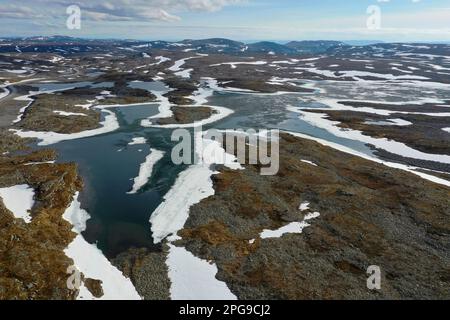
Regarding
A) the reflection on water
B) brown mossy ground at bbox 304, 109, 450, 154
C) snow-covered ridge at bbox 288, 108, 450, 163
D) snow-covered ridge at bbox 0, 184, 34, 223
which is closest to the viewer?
the reflection on water

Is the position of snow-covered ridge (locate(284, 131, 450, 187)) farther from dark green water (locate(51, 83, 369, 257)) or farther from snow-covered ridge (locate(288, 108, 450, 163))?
snow-covered ridge (locate(288, 108, 450, 163))

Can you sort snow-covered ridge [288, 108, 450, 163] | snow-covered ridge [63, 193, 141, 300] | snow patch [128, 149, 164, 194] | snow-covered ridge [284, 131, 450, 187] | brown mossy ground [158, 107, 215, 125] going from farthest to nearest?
brown mossy ground [158, 107, 215, 125], snow-covered ridge [288, 108, 450, 163], snow-covered ridge [284, 131, 450, 187], snow patch [128, 149, 164, 194], snow-covered ridge [63, 193, 141, 300]

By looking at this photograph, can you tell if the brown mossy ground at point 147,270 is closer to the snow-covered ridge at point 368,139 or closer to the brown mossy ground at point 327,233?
the brown mossy ground at point 327,233

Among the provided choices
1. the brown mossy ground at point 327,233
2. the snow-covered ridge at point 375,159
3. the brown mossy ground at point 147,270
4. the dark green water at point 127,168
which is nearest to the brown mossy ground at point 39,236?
the dark green water at point 127,168

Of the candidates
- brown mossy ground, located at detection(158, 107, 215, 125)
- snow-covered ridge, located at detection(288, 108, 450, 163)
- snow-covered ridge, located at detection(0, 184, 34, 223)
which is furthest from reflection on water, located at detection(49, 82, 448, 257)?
snow-covered ridge, located at detection(0, 184, 34, 223)

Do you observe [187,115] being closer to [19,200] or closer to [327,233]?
[19,200]

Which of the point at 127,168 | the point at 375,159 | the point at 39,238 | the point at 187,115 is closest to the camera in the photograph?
the point at 39,238

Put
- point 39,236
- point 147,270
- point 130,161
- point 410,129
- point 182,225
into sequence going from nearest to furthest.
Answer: point 147,270 → point 39,236 → point 182,225 → point 130,161 → point 410,129

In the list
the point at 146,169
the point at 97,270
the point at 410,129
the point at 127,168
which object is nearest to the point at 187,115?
the point at 127,168

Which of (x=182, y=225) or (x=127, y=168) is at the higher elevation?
(x=127, y=168)
